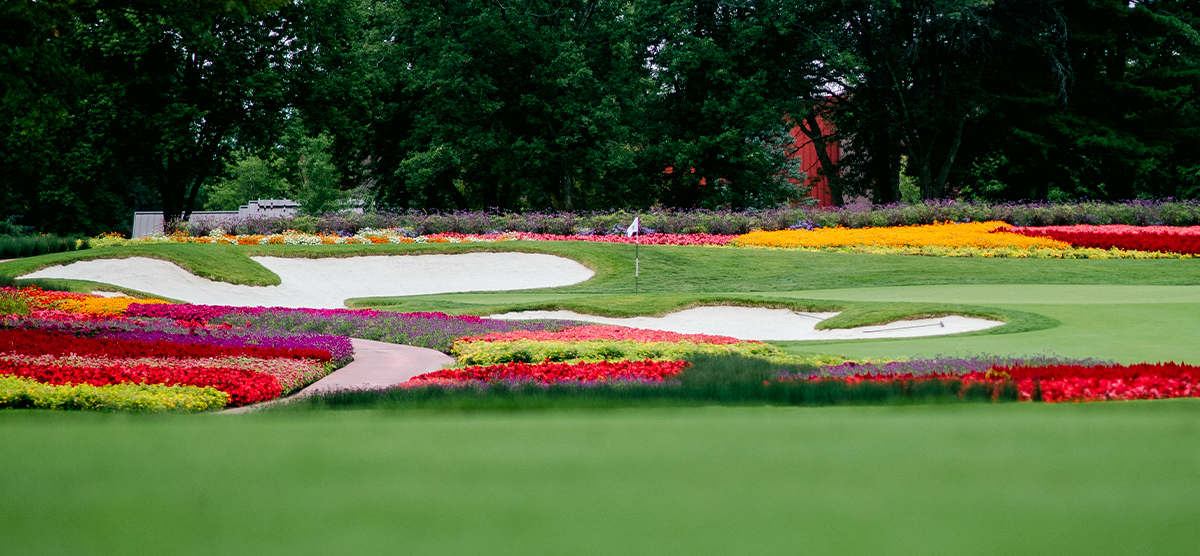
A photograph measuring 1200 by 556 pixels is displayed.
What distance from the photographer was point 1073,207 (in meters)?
28.9

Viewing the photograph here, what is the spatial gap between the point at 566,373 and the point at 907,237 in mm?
19996

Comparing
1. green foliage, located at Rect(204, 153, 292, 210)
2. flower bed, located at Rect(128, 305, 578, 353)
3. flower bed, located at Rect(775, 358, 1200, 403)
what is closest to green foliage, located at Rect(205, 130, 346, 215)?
green foliage, located at Rect(204, 153, 292, 210)

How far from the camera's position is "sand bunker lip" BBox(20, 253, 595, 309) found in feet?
68.6

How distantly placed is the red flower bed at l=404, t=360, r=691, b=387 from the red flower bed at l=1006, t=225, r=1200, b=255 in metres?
19.3

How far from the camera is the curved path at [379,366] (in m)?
9.38

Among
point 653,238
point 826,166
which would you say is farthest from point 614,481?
point 826,166

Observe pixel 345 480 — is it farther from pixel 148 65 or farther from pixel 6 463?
pixel 148 65

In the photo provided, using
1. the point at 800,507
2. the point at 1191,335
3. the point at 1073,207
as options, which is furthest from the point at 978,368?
the point at 1073,207

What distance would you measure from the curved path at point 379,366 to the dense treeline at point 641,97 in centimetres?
2389

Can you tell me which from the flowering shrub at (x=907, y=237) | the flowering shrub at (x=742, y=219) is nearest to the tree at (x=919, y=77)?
the flowering shrub at (x=742, y=219)

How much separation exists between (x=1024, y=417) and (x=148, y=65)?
3667cm

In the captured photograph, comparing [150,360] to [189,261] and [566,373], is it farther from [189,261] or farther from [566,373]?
[189,261]

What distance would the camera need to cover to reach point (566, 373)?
8.66m

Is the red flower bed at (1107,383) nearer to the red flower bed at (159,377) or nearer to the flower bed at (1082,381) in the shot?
the flower bed at (1082,381)
